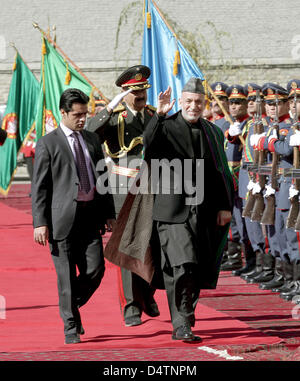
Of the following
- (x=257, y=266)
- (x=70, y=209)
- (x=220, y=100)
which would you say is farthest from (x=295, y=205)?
(x=220, y=100)

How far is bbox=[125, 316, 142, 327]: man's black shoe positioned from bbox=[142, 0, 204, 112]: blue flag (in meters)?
2.37

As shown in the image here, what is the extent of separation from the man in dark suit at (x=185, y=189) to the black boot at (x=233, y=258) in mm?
3955

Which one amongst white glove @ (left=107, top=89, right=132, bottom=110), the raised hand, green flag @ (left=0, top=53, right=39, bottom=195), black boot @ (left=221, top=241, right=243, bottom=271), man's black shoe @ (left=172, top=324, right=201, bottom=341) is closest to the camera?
the raised hand

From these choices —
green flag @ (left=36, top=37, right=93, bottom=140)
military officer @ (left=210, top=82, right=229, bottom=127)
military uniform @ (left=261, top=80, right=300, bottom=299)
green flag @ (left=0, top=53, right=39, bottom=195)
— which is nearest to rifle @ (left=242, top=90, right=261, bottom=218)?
military uniform @ (left=261, top=80, right=300, bottom=299)

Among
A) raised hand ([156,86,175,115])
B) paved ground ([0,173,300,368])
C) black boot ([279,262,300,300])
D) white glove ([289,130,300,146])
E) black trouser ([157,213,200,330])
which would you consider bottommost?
paved ground ([0,173,300,368])

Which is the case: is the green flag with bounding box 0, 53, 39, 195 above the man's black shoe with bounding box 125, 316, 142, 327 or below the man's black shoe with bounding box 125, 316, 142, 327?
above

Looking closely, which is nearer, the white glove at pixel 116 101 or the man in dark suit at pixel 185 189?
the man in dark suit at pixel 185 189

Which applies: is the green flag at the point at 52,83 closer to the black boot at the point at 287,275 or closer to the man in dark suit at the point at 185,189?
the black boot at the point at 287,275

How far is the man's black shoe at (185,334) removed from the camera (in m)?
6.55

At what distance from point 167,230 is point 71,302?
31.1 inches

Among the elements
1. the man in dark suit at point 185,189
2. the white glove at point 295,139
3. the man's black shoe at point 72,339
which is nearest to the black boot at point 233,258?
the white glove at point 295,139

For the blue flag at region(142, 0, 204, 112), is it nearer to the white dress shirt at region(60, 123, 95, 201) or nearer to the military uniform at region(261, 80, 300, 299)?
the military uniform at region(261, 80, 300, 299)

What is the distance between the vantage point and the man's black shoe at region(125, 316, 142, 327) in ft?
24.4

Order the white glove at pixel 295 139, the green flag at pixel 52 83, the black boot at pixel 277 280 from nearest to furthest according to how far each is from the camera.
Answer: the white glove at pixel 295 139 < the black boot at pixel 277 280 < the green flag at pixel 52 83
